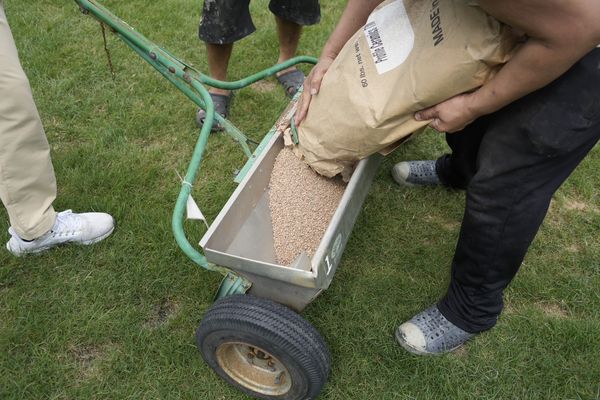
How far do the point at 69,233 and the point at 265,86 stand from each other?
1.62 metres

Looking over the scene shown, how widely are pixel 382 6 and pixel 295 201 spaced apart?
30.9 inches

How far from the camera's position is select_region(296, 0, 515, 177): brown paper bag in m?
1.38

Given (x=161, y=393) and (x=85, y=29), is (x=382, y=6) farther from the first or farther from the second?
(x=85, y=29)

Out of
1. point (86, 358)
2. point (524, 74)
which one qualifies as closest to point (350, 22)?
point (524, 74)

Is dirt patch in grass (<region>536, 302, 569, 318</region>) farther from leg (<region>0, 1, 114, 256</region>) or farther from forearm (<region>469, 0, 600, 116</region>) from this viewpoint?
leg (<region>0, 1, 114, 256</region>)

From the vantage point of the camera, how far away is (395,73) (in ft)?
5.09

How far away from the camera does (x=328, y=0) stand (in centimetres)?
416

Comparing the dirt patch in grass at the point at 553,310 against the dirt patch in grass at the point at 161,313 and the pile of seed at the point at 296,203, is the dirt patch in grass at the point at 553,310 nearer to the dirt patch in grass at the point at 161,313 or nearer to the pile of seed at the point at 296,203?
the pile of seed at the point at 296,203

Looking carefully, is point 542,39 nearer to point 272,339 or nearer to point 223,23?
point 272,339

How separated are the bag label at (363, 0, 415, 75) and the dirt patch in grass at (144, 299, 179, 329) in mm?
1298

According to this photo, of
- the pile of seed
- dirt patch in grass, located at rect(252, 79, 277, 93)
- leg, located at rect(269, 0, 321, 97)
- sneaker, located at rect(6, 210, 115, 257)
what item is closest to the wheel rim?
the pile of seed

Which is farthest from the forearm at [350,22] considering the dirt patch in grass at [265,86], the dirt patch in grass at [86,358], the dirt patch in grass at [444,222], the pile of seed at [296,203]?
the dirt patch in grass at [86,358]

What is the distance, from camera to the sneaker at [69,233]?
7.32 ft

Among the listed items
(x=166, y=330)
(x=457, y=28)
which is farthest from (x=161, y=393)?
(x=457, y=28)
